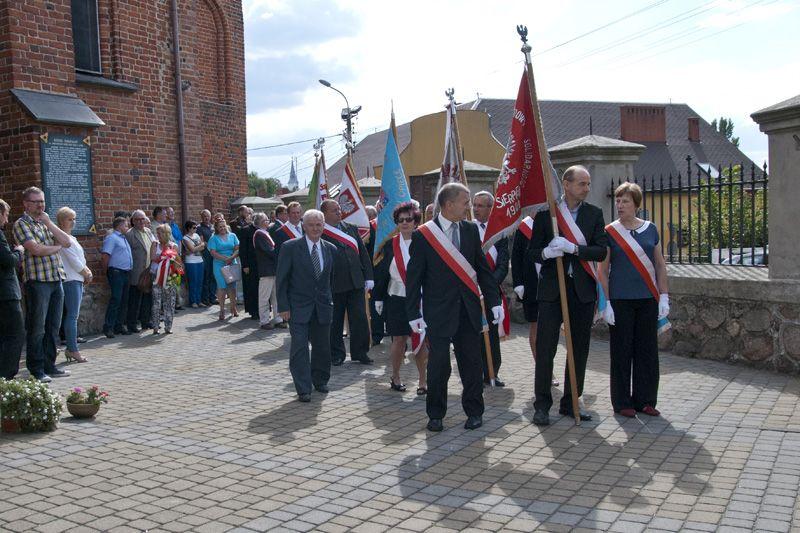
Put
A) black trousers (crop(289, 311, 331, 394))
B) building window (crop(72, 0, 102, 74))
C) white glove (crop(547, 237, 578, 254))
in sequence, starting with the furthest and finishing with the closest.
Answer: building window (crop(72, 0, 102, 74)) → black trousers (crop(289, 311, 331, 394)) → white glove (crop(547, 237, 578, 254))

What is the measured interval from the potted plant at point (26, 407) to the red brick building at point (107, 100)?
6245mm

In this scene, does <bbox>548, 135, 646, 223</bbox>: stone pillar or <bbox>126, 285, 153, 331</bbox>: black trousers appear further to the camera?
<bbox>126, 285, 153, 331</bbox>: black trousers

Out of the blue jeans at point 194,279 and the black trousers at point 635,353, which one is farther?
the blue jeans at point 194,279

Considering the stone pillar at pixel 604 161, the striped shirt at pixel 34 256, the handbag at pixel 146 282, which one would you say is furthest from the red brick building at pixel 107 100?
the stone pillar at pixel 604 161

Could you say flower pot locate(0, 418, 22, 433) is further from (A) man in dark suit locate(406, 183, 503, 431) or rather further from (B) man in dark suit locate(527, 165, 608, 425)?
(B) man in dark suit locate(527, 165, 608, 425)

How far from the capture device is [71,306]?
9.78 metres

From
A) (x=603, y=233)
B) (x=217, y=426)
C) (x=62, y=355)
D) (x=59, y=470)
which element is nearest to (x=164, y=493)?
(x=59, y=470)

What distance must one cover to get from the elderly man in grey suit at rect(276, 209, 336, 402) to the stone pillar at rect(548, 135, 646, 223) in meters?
4.36

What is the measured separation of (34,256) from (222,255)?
541 centimetres

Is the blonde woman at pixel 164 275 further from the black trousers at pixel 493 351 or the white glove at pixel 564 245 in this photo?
the white glove at pixel 564 245

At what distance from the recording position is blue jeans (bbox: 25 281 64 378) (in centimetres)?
870

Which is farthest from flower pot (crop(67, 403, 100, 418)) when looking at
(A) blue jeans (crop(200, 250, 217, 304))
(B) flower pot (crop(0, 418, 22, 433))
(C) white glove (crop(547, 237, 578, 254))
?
(A) blue jeans (crop(200, 250, 217, 304))

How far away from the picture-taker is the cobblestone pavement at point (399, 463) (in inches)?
178

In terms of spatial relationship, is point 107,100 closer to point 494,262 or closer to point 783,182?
point 494,262
